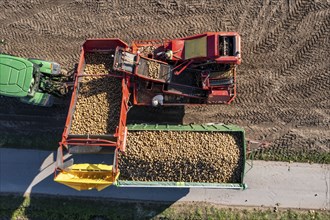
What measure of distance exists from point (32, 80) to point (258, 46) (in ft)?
24.4

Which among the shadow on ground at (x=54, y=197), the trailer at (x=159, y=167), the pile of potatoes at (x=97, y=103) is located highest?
the pile of potatoes at (x=97, y=103)

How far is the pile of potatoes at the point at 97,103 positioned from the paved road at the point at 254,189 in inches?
96.5

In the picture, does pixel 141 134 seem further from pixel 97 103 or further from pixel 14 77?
pixel 14 77

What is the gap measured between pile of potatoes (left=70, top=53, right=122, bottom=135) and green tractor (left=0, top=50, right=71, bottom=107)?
120 cm

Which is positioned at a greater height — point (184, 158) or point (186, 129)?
point (186, 129)

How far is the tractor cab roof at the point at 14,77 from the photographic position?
956 cm

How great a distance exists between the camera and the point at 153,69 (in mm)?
10250

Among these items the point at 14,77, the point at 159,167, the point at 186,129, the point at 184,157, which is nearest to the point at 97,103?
the point at 14,77

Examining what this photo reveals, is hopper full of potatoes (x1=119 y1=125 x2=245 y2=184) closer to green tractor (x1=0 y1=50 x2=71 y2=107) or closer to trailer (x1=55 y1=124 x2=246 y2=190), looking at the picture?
trailer (x1=55 y1=124 x2=246 y2=190)

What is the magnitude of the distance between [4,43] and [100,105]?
4.68 meters

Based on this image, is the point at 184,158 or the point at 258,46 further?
the point at 258,46

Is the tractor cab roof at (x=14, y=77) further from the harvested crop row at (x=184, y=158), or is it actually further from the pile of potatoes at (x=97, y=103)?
the harvested crop row at (x=184, y=158)

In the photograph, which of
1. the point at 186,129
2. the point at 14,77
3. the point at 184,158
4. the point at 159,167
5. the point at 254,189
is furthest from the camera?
the point at 254,189

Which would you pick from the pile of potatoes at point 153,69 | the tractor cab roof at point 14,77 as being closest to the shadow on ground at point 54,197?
the tractor cab roof at point 14,77
